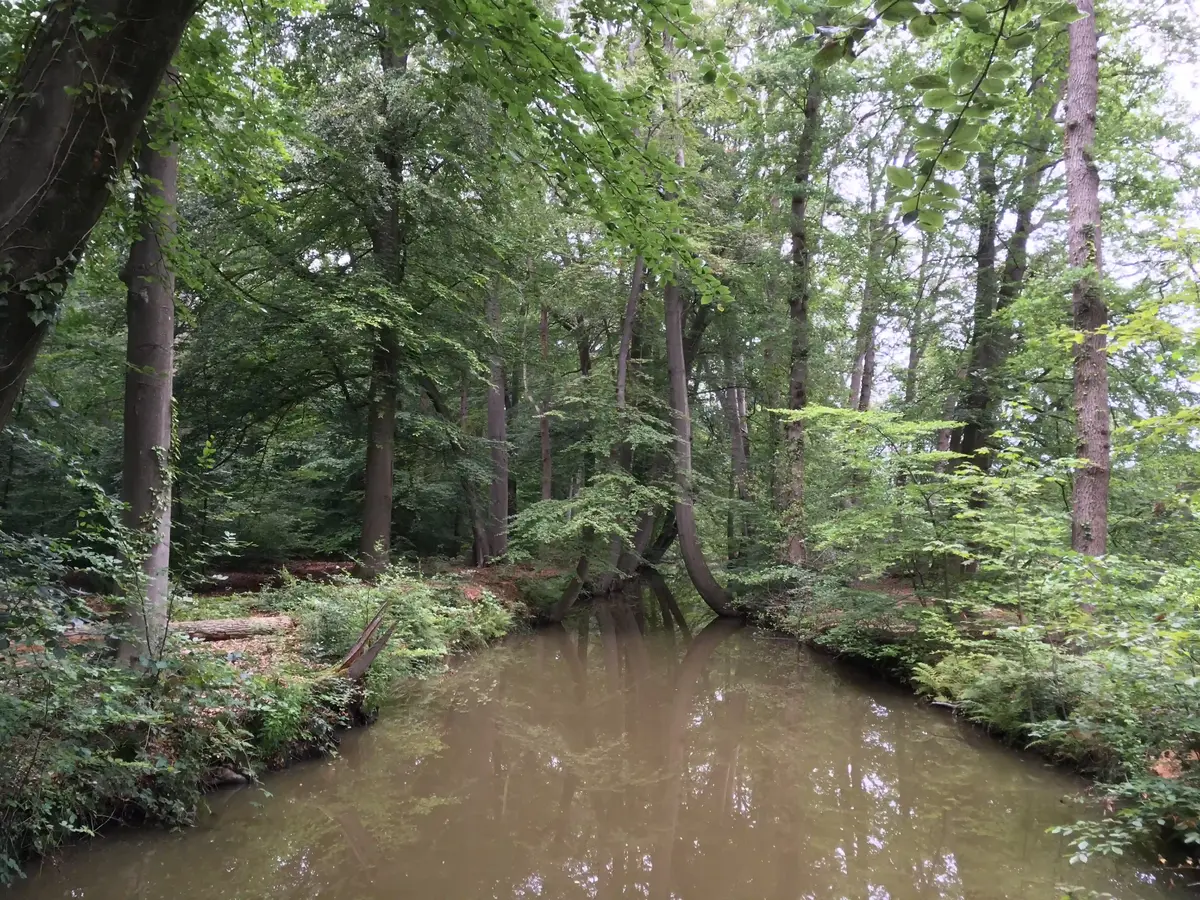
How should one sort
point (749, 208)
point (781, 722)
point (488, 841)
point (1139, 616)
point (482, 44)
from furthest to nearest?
point (749, 208)
point (781, 722)
point (1139, 616)
point (488, 841)
point (482, 44)

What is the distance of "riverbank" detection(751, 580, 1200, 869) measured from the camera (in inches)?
161

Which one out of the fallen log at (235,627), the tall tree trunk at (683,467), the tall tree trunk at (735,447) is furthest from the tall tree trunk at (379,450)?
the tall tree trunk at (735,447)

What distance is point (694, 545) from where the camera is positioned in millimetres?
13391

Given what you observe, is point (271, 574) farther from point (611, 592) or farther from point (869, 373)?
point (869, 373)

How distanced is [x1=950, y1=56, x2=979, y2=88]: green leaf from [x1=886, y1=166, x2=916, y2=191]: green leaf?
19 centimetres

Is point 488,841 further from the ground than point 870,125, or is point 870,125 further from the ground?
point 870,125

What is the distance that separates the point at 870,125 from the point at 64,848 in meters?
15.0

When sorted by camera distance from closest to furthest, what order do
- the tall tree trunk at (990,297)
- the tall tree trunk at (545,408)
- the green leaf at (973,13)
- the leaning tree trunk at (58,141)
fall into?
the green leaf at (973,13) < the leaning tree trunk at (58,141) < the tall tree trunk at (990,297) < the tall tree trunk at (545,408)

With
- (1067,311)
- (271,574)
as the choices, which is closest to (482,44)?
(1067,311)

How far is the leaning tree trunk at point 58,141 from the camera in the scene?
1.71 metres

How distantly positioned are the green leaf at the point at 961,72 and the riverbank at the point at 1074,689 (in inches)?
152

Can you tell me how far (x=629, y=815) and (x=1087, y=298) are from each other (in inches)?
255

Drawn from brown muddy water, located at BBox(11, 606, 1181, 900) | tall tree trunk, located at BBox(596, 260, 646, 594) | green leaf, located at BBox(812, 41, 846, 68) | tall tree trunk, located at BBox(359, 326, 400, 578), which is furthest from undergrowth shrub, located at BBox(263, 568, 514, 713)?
green leaf, located at BBox(812, 41, 846, 68)

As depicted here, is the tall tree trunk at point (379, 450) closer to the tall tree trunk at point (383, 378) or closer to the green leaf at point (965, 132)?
the tall tree trunk at point (383, 378)
